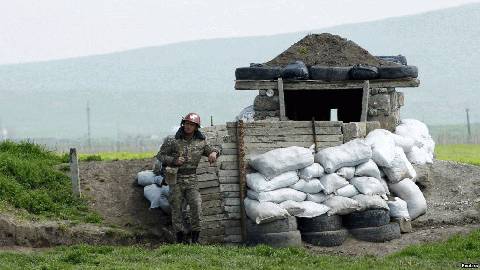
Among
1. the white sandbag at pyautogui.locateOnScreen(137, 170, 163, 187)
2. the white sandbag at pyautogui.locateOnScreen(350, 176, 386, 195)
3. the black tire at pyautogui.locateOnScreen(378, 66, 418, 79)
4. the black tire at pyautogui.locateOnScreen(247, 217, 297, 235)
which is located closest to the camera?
the black tire at pyautogui.locateOnScreen(247, 217, 297, 235)

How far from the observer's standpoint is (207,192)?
48.7 feet

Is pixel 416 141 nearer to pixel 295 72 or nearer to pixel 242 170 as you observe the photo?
pixel 295 72

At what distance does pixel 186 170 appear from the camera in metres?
14.0

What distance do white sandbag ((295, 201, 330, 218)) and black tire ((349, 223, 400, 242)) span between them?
64cm

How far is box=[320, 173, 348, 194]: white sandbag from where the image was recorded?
47.2 feet

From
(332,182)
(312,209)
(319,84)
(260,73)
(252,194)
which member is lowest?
(312,209)

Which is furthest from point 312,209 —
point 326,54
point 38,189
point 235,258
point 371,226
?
point 326,54

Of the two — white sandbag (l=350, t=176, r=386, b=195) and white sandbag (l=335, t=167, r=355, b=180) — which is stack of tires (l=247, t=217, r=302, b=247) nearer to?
white sandbag (l=335, t=167, r=355, b=180)

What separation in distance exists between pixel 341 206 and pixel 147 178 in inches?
170

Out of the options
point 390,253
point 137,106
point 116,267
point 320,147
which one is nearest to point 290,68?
point 320,147

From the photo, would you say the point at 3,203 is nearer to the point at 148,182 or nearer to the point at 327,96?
the point at 148,182

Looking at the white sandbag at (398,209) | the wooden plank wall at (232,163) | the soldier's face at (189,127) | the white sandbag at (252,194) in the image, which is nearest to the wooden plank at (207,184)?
the wooden plank wall at (232,163)

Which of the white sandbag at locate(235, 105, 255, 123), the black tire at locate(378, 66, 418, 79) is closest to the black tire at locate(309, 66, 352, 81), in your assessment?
the black tire at locate(378, 66, 418, 79)

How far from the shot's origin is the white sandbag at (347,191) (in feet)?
47.5
